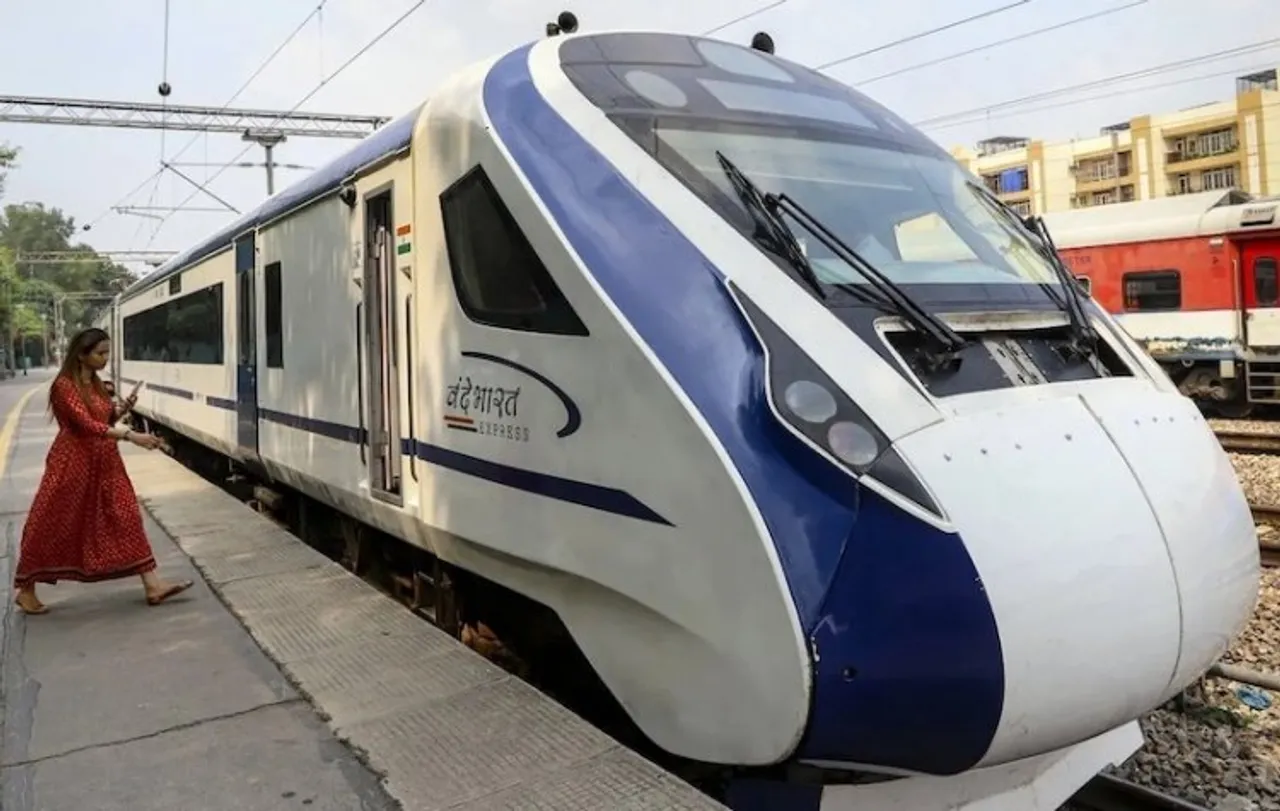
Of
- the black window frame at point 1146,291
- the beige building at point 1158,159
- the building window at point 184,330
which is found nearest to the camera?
the building window at point 184,330

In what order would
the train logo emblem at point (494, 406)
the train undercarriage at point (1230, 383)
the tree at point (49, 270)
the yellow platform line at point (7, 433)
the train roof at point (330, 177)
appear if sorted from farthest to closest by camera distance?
the tree at point (49, 270) → the train undercarriage at point (1230, 383) → the yellow platform line at point (7, 433) → the train roof at point (330, 177) → the train logo emblem at point (494, 406)

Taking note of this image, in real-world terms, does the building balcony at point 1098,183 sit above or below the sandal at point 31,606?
above

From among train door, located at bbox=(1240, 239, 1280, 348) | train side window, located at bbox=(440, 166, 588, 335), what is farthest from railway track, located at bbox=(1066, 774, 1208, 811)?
train door, located at bbox=(1240, 239, 1280, 348)

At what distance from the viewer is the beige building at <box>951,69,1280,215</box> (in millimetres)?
52750

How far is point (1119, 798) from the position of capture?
3.64 metres

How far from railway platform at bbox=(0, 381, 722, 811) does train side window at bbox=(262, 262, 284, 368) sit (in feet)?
5.98

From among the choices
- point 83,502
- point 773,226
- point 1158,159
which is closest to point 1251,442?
point 773,226

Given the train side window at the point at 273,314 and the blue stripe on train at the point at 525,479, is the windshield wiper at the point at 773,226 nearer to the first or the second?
the blue stripe on train at the point at 525,479

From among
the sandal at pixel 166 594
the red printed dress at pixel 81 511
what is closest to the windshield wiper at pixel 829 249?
the red printed dress at pixel 81 511

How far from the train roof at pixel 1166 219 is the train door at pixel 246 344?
537 inches

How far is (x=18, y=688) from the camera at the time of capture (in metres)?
3.95

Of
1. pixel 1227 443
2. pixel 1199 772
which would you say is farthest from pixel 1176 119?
pixel 1199 772

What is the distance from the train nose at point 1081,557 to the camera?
7.93 ft

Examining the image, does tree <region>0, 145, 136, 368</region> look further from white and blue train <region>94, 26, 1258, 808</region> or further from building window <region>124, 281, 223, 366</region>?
white and blue train <region>94, 26, 1258, 808</region>
